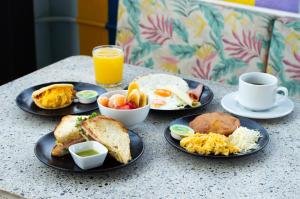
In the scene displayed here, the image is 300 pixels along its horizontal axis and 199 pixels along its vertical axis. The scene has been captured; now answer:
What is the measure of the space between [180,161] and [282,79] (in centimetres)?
98

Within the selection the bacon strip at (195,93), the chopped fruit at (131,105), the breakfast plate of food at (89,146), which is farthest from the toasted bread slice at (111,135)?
the bacon strip at (195,93)

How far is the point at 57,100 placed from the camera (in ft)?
5.03

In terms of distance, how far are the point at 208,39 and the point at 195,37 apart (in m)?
0.06

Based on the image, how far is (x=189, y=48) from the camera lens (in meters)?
2.24

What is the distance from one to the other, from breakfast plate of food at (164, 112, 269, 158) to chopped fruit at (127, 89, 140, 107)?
4.6 inches

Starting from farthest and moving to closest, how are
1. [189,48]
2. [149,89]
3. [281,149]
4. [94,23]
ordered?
[94,23]
[189,48]
[149,89]
[281,149]

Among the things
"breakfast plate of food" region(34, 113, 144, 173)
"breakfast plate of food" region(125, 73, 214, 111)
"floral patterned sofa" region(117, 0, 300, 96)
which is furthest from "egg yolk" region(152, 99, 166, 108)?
"floral patterned sofa" region(117, 0, 300, 96)

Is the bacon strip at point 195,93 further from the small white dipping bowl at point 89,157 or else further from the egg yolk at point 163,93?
the small white dipping bowl at point 89,157

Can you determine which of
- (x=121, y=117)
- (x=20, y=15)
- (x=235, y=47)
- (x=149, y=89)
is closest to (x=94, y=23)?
(x=20, y=15)

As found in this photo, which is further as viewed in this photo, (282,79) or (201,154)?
(282,79)

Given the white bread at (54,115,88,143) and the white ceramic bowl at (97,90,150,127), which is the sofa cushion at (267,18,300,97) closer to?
the white ceramic bowl at (97,90,150,127)

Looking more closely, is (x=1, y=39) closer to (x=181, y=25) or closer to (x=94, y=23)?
(x=94, y=23)

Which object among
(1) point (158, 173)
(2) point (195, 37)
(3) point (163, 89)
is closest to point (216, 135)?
(1) point (158, 173)

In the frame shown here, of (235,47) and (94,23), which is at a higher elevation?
(235,47)
